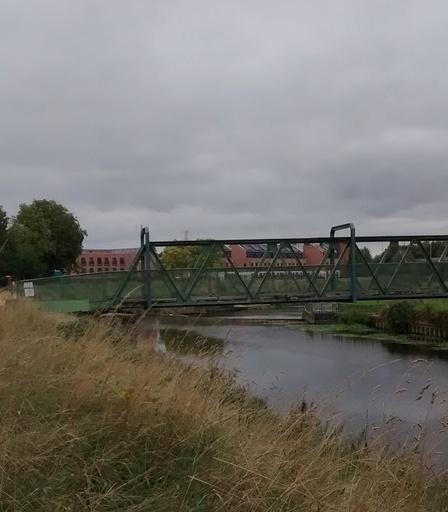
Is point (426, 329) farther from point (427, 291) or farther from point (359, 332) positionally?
point (427, 291)

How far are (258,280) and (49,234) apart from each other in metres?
73.9

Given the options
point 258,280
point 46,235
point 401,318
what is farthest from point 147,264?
point 46,235

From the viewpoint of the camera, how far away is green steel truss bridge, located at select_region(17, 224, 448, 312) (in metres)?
30.4

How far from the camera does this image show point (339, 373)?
106 ft

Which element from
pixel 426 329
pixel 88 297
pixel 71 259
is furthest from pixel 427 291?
pixel 71 259

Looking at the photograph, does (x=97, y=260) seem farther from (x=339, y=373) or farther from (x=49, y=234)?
(x=339, y=373)

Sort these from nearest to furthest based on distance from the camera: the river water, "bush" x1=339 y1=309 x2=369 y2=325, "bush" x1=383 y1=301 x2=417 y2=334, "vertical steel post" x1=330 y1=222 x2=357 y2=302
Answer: the river water, "vertical steel post" x1=330 y1=222 x2=357 y2=302, "bush" x1=383 y1=301 x2=417 y2=334, "bush" x1=339 y1=309 x2=369 y2=325

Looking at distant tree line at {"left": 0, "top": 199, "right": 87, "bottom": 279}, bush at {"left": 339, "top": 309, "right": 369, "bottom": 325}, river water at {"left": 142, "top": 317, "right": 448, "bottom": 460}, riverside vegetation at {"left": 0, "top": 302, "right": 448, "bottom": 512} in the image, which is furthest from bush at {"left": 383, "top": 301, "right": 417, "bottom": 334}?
riverside vegetation at {"left": 0, "top": 302, "right": 448, "bottom": 512}

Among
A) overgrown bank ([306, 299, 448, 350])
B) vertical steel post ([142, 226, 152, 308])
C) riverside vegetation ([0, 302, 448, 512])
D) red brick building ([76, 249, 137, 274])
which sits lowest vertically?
overgrown bank ([306, 299, 448, 350])

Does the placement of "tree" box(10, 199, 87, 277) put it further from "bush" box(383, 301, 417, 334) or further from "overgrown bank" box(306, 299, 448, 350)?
"bush" box(383, 301, 417, 334)

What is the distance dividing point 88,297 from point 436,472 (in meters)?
25.6

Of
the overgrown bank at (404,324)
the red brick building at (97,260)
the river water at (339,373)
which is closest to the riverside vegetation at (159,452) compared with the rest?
the river water at (339,373)

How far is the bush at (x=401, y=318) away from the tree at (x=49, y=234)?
47.0 metres

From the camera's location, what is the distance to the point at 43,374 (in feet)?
17.0
